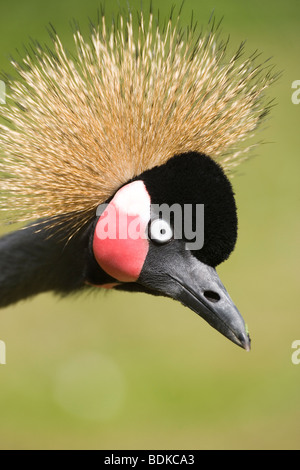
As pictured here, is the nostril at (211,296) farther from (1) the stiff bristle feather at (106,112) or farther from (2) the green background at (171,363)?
(2) the green background at (171,363)

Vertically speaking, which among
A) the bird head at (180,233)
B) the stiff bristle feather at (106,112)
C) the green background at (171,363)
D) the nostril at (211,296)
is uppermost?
the stiff bristle feather at (106,112)

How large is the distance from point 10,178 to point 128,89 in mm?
290

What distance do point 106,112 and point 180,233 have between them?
0.28 metres

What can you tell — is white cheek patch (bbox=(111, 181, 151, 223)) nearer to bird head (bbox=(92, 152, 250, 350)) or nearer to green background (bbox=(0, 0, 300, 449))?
bird head (bbox=(92, 152, 250, 350))

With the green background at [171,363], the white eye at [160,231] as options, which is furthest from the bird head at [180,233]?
the green background at [171,363]

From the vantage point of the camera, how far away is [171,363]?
8.89 feet

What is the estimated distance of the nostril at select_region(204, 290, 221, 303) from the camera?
3.76 feet

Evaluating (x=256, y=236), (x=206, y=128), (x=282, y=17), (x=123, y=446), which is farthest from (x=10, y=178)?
(x=282, y=17)

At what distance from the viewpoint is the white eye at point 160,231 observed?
115 cm

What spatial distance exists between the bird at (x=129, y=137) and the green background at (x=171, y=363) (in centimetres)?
122

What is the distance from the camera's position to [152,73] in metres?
1.22

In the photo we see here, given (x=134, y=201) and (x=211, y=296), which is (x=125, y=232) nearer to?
(x=134, y=201)

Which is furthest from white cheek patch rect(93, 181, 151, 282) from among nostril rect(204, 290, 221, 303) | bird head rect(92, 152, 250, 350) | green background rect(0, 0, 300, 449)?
green background rect(0, 0, 300, 449)

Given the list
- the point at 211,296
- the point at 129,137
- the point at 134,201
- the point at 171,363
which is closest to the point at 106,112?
the point at 129,137
